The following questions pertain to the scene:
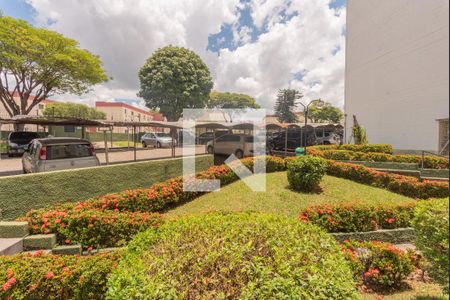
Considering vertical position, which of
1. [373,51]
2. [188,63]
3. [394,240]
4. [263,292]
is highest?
[188,63]

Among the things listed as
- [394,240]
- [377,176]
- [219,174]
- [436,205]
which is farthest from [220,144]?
[436,205]

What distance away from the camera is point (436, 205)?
2854mm

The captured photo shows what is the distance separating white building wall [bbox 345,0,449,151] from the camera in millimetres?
12609

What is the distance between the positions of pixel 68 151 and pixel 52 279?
5.88m

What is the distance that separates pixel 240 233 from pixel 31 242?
465cm

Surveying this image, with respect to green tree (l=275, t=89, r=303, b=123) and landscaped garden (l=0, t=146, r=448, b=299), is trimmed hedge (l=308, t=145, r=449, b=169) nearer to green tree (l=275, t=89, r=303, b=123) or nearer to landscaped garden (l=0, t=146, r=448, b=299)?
landscaped garden (l=0, t=146, r=448, b=299)

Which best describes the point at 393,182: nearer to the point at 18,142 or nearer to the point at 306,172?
the point at 306,172

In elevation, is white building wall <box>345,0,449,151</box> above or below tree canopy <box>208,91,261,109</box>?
below

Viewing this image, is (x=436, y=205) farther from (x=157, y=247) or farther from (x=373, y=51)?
(x=373, y=51)

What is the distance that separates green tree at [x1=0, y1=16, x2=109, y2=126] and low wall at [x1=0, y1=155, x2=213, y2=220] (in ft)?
55.5

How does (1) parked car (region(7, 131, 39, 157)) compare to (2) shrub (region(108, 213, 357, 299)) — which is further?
(1) parked car (region(7, 131, 39, 157))

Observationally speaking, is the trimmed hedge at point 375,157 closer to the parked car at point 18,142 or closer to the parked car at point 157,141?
the parked car at point 157,141

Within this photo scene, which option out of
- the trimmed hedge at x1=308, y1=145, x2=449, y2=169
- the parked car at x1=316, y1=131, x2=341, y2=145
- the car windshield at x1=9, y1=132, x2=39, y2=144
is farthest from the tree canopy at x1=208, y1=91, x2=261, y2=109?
the trimmed hedge at x1=308, y1=145, x2=449, y2=169

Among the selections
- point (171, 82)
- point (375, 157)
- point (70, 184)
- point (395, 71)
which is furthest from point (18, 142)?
point (395, 71)
